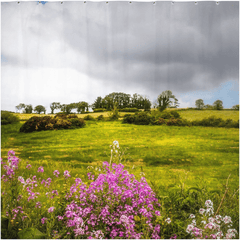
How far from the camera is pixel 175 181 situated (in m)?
3.53

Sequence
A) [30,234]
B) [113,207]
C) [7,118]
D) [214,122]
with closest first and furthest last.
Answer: [30,234], [113,207], [7,118], [214,122]

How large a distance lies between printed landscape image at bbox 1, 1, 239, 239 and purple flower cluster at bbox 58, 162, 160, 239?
1.03 meters

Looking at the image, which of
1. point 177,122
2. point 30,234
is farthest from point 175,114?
point 30,234

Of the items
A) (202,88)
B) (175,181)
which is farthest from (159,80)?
(175,181)

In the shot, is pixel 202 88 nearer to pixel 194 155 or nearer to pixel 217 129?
pixel 217 129

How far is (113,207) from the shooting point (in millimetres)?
2408

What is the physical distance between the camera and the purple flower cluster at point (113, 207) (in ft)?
7.45

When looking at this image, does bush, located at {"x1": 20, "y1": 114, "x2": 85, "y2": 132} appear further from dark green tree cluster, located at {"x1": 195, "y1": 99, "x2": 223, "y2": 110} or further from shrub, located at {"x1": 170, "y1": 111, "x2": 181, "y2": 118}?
dark green tree cluster, located at {"x1": 195, "y1": 99, "x2": 223, "y2": 110}

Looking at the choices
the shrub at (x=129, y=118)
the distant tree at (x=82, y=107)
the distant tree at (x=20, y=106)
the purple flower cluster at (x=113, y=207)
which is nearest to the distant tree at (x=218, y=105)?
the shrub at (x=129, y=118)

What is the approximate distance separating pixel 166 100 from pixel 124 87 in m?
0.84

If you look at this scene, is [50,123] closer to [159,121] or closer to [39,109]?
[39,109]

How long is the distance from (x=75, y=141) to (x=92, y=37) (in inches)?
78.5

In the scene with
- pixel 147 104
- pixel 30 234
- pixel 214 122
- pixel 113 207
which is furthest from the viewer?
pixel 214 122

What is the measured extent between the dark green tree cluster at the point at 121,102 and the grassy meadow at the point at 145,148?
259mm
